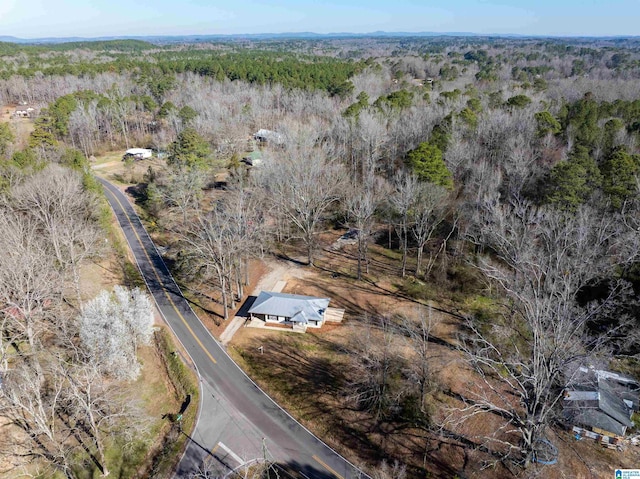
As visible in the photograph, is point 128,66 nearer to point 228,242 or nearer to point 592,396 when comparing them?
point 228,242

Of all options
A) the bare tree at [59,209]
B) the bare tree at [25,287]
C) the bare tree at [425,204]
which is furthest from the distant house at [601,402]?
the bare tree at [59,209]

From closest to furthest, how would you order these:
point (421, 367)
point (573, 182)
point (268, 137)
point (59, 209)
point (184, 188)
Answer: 1. point (421, 367)
2. point (573, 182)
3. point (59, 209)
4. point (184, 188)
5. point (268, 137)

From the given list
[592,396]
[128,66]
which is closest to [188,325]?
[592,396]

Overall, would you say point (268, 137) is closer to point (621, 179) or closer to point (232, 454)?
point (621, 179)

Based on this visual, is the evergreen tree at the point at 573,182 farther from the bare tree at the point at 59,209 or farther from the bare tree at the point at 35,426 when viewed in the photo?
the bare tree at the point at 59,209

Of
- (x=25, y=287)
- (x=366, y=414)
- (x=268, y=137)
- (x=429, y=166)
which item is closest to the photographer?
(x=366, y=414)

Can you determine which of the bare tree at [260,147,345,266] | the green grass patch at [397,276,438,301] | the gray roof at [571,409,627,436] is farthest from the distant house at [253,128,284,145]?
the gray roof at [571,409,627,436]

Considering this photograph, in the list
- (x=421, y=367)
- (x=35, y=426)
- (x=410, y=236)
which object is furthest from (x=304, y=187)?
(x=35, y=426)
